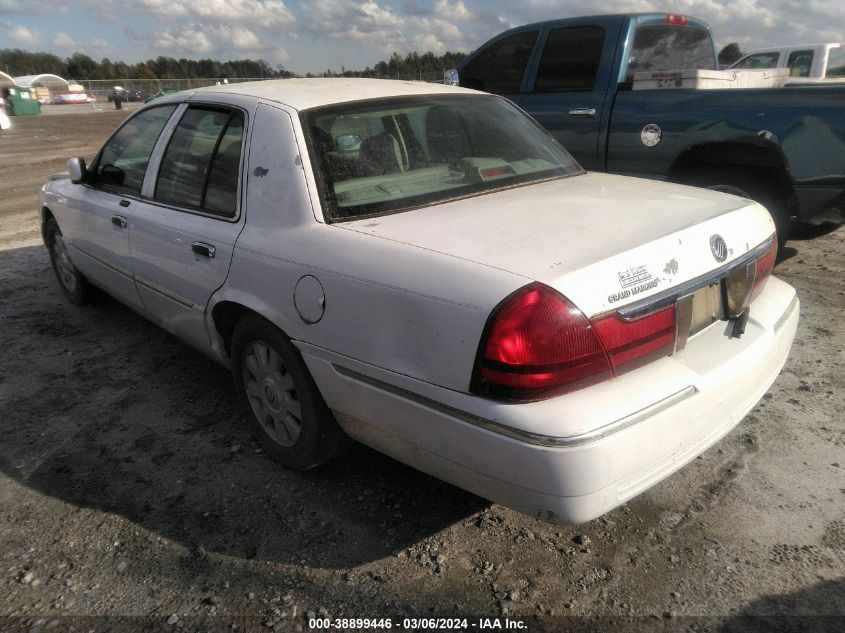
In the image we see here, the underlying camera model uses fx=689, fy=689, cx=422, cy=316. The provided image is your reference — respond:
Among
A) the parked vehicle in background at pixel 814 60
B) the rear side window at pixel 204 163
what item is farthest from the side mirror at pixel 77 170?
the parked vehicle in background at pixel 814 60

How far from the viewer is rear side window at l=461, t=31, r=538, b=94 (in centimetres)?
632

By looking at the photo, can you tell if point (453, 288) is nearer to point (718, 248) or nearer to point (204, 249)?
point (718, 248)

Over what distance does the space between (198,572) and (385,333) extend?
3.62ft

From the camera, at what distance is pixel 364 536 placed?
8.51ft

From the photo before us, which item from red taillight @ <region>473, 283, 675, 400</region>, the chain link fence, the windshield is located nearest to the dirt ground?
red taillight @ <region>473, 283, 675, 400</region>

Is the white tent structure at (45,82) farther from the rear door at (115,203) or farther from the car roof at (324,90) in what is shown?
the car roof at (324,90)

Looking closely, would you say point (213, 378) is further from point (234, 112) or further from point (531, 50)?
point (531, 50)

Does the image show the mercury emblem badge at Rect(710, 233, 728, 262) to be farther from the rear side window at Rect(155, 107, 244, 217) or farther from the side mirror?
the side mirror

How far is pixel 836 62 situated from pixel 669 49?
650 centimetres

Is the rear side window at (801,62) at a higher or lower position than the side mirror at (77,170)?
lower

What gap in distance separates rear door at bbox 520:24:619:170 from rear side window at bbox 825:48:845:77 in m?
7.11

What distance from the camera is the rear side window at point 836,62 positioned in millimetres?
10781

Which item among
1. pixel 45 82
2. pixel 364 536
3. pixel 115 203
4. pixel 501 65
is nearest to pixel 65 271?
pixel 115 203

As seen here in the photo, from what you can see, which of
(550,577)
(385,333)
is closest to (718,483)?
(550,577)
